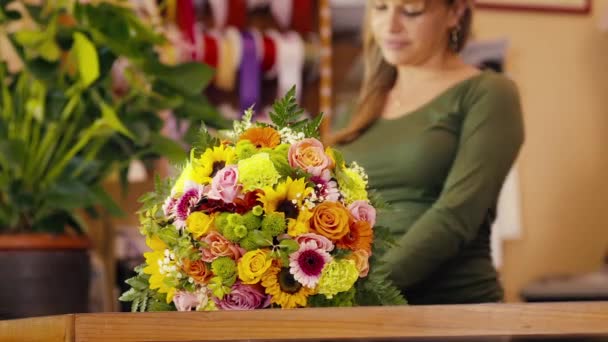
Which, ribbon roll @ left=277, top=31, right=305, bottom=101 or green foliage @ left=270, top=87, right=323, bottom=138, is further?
ribbon roll @ left=277, top=31, right=305, bottom=101

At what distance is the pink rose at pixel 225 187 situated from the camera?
1.17 m

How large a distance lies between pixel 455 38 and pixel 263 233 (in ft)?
2.34

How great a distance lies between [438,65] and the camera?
171cm

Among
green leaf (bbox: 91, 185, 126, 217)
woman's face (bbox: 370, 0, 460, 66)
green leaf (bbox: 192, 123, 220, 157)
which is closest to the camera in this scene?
green leaf (bbox: 192, 123, 220, 157)

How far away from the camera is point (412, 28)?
1.67 metres

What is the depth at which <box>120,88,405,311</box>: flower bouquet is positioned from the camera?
3.81ft

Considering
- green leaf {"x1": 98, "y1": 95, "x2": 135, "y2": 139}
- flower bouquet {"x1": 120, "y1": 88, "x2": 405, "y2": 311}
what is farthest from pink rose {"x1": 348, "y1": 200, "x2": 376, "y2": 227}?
green leaf {"x1": 98, "y1": 95, "x2": 135, "y2": 139}

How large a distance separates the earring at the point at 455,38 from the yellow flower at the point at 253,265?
0.72 m

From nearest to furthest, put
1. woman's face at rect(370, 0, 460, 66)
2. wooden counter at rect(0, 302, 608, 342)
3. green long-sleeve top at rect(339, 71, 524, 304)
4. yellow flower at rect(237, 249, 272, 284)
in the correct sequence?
wooden counter at rect(0, 302, 608, 342) < yellow flower at rect(237, 249, 272, 284) < green long-sleeve top at rect(339, 71, 524, 304) < woman's face at rect(370, 0, 460, 66)

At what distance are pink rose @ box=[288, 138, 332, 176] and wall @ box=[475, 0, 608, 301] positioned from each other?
2258 mm

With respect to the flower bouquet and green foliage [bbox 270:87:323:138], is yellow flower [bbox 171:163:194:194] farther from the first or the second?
green foliage [bbox 270:87:323:138]

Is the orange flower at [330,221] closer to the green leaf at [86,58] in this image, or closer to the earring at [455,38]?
the earring at [455,38]

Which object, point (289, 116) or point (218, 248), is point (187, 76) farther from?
point (218, 248)

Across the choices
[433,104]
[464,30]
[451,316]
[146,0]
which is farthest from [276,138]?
[146,0]
